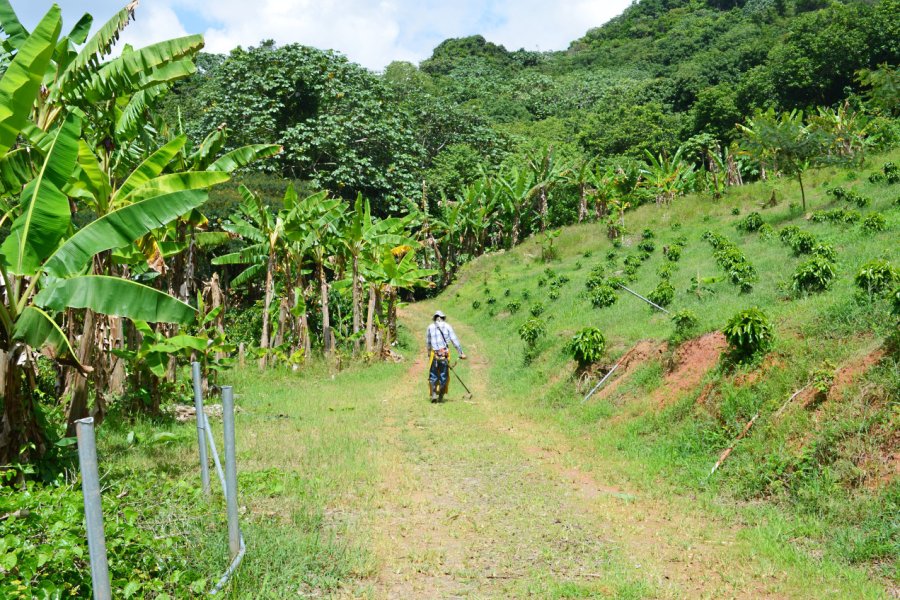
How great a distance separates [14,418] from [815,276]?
33.9ft

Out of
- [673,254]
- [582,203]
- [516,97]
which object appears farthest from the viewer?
[516,97]

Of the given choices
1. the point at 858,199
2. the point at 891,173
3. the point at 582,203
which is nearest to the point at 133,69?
the point at 858,199

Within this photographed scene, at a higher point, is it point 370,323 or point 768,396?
point 370,323

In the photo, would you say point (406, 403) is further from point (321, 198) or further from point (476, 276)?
point (476, 276)

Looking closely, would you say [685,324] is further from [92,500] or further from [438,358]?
[92,500]

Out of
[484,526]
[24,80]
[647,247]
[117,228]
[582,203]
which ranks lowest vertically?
[484,526]

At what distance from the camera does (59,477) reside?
593 centimetres

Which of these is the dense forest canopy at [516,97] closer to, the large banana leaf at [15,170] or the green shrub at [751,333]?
the large banana leaf at [15,170]

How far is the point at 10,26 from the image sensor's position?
7652mm

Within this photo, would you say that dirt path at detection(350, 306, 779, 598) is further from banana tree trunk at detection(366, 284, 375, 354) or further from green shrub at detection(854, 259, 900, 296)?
banana tree trunk at detection(366, 284, 375, 354)

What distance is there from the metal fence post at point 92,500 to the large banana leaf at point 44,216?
2779 mm

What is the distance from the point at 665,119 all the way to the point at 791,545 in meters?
44.2

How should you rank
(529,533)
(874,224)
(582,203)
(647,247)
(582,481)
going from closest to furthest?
(529,533), (582,481), (874,224), (647,247), (582,203)

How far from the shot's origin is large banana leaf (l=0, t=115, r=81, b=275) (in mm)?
5129
